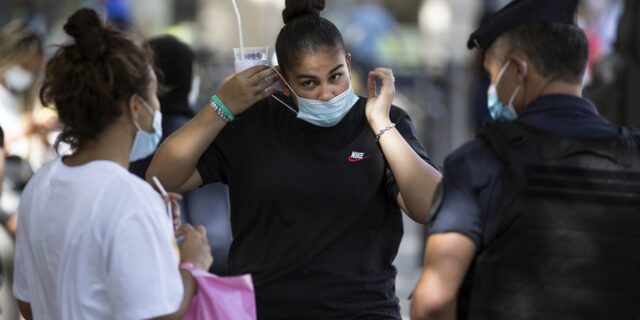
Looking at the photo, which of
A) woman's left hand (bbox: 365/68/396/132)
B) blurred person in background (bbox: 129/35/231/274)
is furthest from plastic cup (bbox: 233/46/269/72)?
blurred person in background (bbox: 129/35/231/274)

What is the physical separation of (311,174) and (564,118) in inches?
38.7

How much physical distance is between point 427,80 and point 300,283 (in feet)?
34.8

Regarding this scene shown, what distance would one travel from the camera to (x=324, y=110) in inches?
159

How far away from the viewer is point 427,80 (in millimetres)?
14391

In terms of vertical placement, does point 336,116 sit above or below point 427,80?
above

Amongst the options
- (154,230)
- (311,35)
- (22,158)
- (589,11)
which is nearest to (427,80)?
(589,11)

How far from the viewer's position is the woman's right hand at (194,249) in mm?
3488

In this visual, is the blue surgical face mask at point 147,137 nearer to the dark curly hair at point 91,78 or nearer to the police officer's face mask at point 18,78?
the dark curly hair at point 91,78

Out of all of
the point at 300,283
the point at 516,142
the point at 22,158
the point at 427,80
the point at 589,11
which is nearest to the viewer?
the point at 516,142

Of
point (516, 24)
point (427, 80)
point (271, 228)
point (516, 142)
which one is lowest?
point (427, 80)

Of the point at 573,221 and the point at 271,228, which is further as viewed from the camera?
the point at 271,228

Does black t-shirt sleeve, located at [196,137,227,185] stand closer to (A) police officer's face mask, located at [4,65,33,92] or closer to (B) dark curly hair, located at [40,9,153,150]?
(B) dark curly hair, located at [40,9,153,150]

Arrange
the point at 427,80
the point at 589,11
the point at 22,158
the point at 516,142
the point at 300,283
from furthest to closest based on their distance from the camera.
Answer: the point at 427,80, the point at 589,11, the point at 22,158, the point at 300,283, the point at 516,142

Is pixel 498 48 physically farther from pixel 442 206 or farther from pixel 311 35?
pixel 311 35
